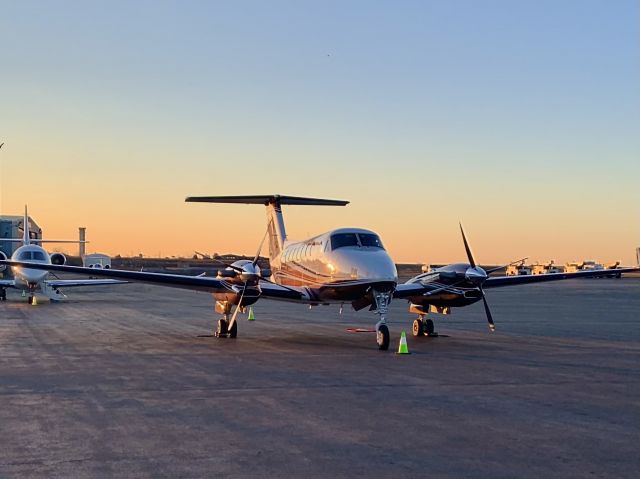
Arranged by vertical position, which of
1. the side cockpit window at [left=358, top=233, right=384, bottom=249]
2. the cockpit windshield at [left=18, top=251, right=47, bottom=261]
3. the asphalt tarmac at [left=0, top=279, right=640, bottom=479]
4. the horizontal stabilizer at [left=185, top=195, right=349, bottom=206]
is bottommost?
the asphalt tarmac at [left=0, top=279, right=640, bottom=479]

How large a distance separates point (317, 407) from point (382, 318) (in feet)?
27.9

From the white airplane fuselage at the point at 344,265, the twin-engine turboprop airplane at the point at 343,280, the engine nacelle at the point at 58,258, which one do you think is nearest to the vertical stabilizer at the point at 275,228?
the twin-engine turboprop airplane at the point at 343,280

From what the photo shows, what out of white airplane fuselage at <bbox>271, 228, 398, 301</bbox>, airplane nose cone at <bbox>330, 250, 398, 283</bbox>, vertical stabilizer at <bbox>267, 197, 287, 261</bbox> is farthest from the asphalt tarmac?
vertical stabilizer at <bbox>267, 197, 287, 261</bbox>

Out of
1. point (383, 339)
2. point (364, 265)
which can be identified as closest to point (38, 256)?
point (364, 265)

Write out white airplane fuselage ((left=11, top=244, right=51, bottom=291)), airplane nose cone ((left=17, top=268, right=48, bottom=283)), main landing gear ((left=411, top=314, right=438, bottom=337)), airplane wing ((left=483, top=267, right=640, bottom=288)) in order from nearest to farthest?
main landing gear ((left=411, top=314, right=438, bottom=337)), airplane wing ((left=483, top=267, right=640, bottom=288)), airplane nose cone ((left=17, top=268, right=48, bottom=283)), white airplane fuselage ((left=11, top=244, right=51, bottom=291))

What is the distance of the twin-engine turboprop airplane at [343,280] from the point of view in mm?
19766

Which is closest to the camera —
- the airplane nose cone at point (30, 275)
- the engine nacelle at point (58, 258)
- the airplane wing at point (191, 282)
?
the airplane wing at point (191, 282)

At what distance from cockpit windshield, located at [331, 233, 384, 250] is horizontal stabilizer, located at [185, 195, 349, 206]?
7869 mm

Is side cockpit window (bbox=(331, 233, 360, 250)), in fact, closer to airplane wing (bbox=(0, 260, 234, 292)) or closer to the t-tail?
airplane wing (bbox=(0, 260, 234, 292))

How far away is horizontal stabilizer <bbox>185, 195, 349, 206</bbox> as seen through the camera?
2789 cm

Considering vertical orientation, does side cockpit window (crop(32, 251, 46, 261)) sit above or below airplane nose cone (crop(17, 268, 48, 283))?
above

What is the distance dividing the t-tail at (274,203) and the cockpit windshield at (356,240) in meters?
6.70

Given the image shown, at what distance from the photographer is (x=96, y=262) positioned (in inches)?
2840

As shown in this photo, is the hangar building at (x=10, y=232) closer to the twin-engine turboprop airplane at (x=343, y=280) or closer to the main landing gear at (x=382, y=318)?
the twin-engine turboprop airplane at (x=343, y=280)
